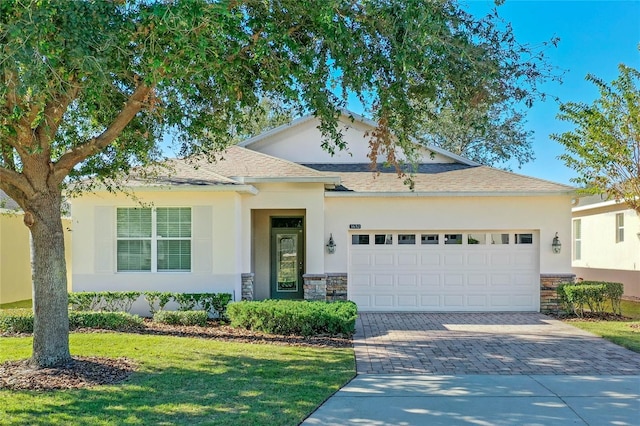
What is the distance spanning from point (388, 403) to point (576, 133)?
9.41 m

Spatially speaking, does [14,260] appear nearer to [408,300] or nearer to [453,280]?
[408,300]

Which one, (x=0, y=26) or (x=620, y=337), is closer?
(x=0, y=26)

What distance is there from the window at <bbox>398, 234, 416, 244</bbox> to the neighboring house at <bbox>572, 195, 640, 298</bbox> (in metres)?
7.15

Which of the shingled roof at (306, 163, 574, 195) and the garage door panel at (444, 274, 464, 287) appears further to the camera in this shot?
the garage door panel at (444, 274, 464, 287)

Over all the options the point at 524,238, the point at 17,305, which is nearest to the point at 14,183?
the point at 17,305

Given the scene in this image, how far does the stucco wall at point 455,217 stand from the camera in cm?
1415

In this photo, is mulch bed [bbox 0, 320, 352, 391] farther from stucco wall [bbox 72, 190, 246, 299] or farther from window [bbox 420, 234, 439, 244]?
window [bbox 420, 234, 439, 244]

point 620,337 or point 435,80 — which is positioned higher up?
point 435,80

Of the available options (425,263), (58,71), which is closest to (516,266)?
(425,263)

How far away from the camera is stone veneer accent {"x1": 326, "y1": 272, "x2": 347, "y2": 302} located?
14.1 meters

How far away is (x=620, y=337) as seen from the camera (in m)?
10.4

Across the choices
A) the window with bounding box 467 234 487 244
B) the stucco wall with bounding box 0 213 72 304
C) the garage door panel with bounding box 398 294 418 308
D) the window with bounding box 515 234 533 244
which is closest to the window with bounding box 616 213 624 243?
the window with bounding box 515 234 533 244

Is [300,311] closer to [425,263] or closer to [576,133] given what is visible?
[425,263]

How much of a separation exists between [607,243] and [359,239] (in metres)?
10.6
